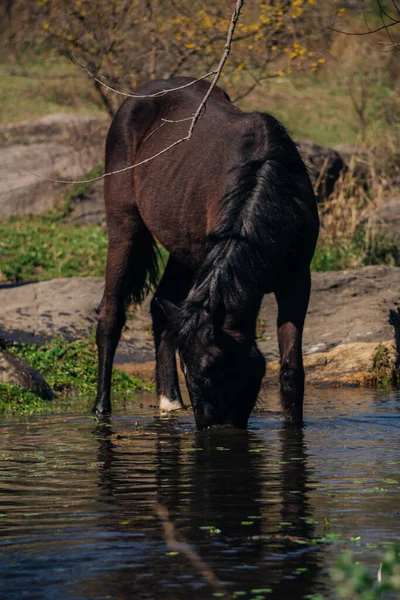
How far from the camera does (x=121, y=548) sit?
3979 millimetres

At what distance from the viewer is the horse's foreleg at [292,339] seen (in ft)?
23.1

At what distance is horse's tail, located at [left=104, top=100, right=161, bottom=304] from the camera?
8.85 m

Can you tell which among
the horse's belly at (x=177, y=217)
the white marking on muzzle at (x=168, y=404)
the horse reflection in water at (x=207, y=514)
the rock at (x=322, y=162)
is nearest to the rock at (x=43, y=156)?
the rock at (x=322, y=162)

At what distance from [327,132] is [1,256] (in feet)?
30.4

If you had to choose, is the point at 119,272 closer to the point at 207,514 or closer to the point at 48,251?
the point at 207,514

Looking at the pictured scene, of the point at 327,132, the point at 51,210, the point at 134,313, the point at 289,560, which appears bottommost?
the point at 289,560

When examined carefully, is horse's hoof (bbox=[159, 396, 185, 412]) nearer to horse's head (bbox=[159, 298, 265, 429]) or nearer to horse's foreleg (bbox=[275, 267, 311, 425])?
horse's foreleg (bbox=[275, 267, 311, 425])

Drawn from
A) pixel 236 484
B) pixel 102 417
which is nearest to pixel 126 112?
pixel 102 417

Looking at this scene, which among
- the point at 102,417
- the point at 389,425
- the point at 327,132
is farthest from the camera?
the point at 327,132

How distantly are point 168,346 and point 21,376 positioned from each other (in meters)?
1.21

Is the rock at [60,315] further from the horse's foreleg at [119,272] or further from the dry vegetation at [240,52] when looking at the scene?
A: the dry vegetation at [240,52]

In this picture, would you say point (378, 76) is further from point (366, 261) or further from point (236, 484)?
point (236, 484)

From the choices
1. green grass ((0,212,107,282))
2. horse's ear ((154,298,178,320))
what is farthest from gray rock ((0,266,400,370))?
horse's ear ((154,298,178,320))

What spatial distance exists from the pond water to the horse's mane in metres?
0.80
